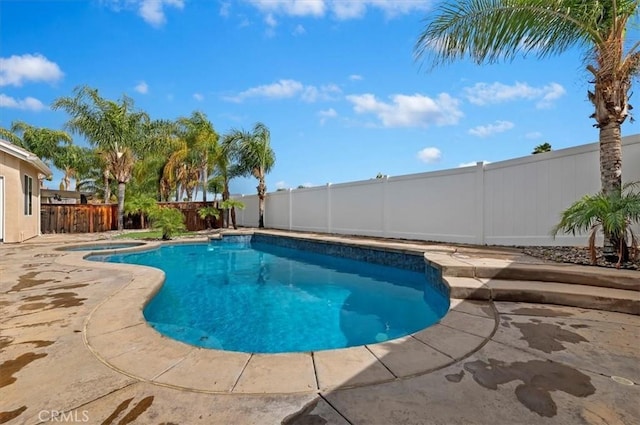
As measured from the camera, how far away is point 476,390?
74.1 inches

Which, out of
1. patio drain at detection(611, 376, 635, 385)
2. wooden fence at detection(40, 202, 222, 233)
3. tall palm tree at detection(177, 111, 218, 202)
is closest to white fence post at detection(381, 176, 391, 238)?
patio drain at detection(611, 376, 635, 385)

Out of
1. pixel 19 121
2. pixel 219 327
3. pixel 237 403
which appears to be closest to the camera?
pixel 237 403

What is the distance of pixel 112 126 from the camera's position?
1477 cm

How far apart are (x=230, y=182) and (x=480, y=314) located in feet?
58.2

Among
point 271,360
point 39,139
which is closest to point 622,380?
point 271,360

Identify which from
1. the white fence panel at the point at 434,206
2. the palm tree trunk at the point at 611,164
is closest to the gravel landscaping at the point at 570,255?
the palm tree trunk at the point at 611,164

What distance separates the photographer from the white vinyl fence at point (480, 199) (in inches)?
238

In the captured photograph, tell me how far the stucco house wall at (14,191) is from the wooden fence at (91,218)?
4.19 metres

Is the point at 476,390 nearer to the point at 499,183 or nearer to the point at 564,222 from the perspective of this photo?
the point at 564,222

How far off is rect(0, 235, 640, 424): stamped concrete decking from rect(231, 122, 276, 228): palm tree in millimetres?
13806

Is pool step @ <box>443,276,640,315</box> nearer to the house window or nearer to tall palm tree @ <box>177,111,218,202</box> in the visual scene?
A: the house window

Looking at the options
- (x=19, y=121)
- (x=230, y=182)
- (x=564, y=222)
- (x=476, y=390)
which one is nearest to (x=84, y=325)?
(x=476, y=390)

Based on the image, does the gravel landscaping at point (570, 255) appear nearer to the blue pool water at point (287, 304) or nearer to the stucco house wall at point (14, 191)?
the blue pool water at point (287, 304)

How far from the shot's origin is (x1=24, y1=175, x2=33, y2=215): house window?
1112 cm
